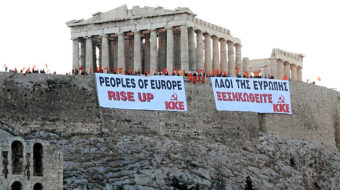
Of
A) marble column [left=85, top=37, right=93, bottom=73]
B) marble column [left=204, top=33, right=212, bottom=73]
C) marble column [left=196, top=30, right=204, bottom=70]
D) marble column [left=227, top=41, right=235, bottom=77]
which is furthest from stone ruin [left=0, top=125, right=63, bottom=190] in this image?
marble column [left=227, top=41, right=235, bottom=77]

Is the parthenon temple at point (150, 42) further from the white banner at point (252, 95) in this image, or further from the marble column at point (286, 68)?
the marble column at point (286, 68)

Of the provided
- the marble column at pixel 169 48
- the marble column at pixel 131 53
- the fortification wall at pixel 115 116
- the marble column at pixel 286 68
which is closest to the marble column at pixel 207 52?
the marble column at pixel 169 48

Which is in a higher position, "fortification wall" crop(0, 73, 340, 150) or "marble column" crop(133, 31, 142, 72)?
"marble column" crop(133, 31, 142, 72)

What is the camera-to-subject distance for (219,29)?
105438mm

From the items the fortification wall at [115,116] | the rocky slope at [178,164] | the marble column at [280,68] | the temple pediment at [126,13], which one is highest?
the temple pediment at [126,13]

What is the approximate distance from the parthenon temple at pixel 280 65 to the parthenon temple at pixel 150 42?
6.51 meters

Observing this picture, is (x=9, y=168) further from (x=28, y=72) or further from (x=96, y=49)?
(x=96, y=49)

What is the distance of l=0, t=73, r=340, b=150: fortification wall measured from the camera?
82938 mm

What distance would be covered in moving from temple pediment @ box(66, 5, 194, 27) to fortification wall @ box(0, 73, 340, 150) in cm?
1043

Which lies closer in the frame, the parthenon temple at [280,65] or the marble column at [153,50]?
the marble column at [153,50]

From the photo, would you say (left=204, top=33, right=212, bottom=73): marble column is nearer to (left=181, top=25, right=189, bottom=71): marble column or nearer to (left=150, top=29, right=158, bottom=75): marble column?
(left=181, top=25, right=189, bottom=71): marble column

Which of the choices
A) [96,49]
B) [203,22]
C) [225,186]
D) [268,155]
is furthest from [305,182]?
[96,49]

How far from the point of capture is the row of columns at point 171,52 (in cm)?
9962

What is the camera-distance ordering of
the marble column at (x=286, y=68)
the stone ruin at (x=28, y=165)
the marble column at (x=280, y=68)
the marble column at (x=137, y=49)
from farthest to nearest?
the marble column at (x=286, y=68)
the marble column at (x=280, y=68)
the marble column at (x=137, y=49)
the stone ruin at (x=28, y=165)
